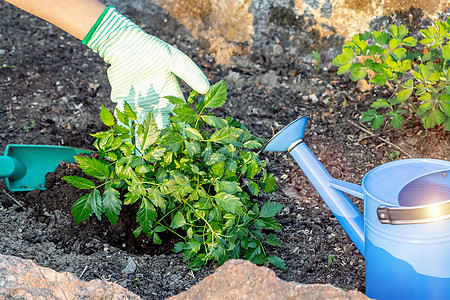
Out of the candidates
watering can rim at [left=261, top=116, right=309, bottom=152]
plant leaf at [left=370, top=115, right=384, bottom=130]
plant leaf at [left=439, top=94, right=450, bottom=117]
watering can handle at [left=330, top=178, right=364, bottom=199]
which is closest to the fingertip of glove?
watering can rim at [left=261, top=116, right=309, bottom=152]

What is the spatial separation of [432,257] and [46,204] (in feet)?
4.98

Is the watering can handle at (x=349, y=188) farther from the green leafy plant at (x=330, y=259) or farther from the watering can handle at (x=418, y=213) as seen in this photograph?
the green leafy plant at (x=330, y=259)

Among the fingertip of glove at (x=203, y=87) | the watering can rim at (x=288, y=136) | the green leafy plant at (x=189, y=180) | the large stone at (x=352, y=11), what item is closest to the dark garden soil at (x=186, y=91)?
the green leafy plant at (x=189, y=180)

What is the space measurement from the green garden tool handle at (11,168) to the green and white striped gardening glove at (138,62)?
52 cm

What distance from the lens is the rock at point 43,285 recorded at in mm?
1341

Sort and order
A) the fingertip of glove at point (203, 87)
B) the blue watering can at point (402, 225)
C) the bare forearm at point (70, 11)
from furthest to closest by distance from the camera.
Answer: the bare forearm at point (70, 11) < the fingertip of glove at point (203, 87) < the blue watering can at point (402, 225)

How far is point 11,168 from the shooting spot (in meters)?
2.26

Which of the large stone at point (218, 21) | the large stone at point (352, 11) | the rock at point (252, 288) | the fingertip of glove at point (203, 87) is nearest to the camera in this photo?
the rock at point (252, 288)

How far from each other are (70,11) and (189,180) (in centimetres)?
86

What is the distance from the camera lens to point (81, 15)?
2.12 m

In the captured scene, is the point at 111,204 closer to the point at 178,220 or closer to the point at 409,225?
the point at 178,220

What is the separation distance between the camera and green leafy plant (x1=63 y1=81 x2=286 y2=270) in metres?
1.80

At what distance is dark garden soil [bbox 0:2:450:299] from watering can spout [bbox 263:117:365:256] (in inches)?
9.3

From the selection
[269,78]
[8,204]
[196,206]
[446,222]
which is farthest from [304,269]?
[269,78]
